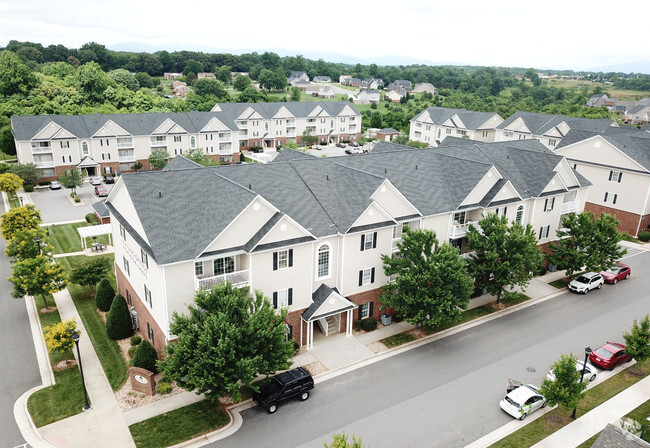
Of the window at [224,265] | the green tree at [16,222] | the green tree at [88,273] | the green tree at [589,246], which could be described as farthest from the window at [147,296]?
the green tree at [589,246]

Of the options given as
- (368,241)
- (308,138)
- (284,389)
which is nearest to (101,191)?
Answer: (368,241)

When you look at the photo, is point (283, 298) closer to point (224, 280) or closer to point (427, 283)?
point (224, 280)

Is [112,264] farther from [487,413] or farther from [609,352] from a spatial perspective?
[609,352]

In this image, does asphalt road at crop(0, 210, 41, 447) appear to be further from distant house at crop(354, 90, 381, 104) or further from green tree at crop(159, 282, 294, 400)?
distant house at crop(354, 90, 381, 104)

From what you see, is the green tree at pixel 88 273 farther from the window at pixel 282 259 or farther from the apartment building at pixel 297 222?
the window at pixel 282 259

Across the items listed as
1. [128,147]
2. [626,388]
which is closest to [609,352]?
[626,388]
